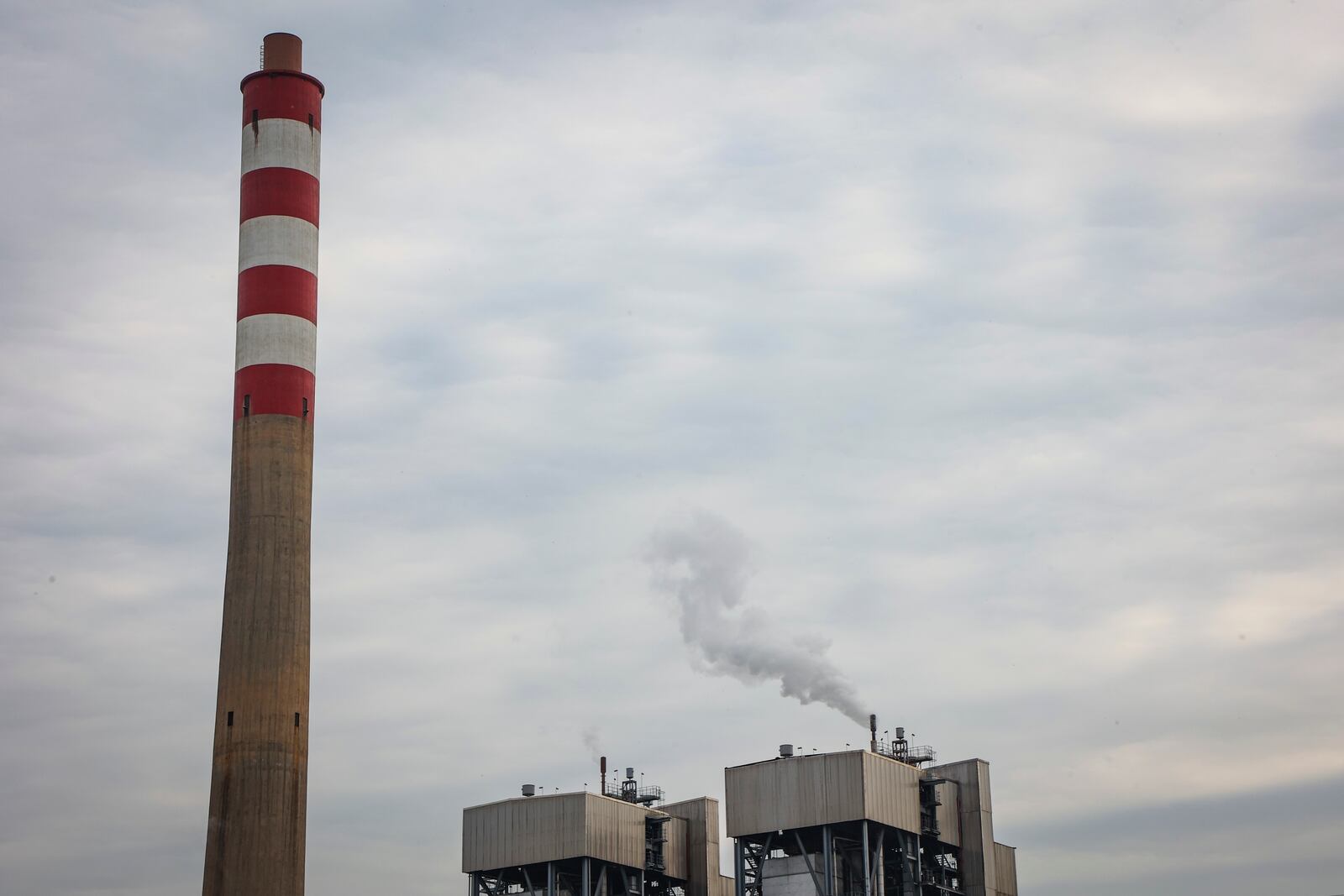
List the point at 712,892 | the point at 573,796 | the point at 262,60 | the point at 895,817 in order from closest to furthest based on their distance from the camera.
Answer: the point at 262,60 → the point at 895,817 → the point at 573,796 → the point at 712,892

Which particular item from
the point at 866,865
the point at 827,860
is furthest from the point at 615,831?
the point at 866,865

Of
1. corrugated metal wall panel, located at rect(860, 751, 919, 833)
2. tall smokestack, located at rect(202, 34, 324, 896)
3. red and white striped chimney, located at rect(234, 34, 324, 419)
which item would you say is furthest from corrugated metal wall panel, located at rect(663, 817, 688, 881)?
red and white striped chimney, located at rect(234, 34, 324, 419)

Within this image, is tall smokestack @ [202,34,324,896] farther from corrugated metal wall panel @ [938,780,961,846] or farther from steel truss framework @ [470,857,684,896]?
corrugated metal wall panel @ [938,780,961,846]

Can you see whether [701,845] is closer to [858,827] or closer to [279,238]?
[858,827]

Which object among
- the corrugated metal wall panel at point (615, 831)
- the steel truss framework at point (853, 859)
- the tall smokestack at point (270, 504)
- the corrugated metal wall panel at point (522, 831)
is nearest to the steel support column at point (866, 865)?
the steel truss framework at point (853, 859)

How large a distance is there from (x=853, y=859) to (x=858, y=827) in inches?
63.9

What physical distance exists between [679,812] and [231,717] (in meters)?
34.1

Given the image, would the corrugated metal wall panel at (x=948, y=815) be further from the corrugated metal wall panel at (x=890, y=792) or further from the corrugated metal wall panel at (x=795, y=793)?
the corrugated metal wall panel at (x=795, y=793)

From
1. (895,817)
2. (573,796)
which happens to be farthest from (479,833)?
(895,817)

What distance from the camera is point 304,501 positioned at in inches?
2298

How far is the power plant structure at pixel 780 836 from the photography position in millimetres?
70562

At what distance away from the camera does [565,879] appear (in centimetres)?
7625

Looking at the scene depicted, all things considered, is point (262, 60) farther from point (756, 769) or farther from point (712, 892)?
point (712, 892)

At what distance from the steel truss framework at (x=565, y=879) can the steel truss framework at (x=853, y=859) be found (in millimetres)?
7277
